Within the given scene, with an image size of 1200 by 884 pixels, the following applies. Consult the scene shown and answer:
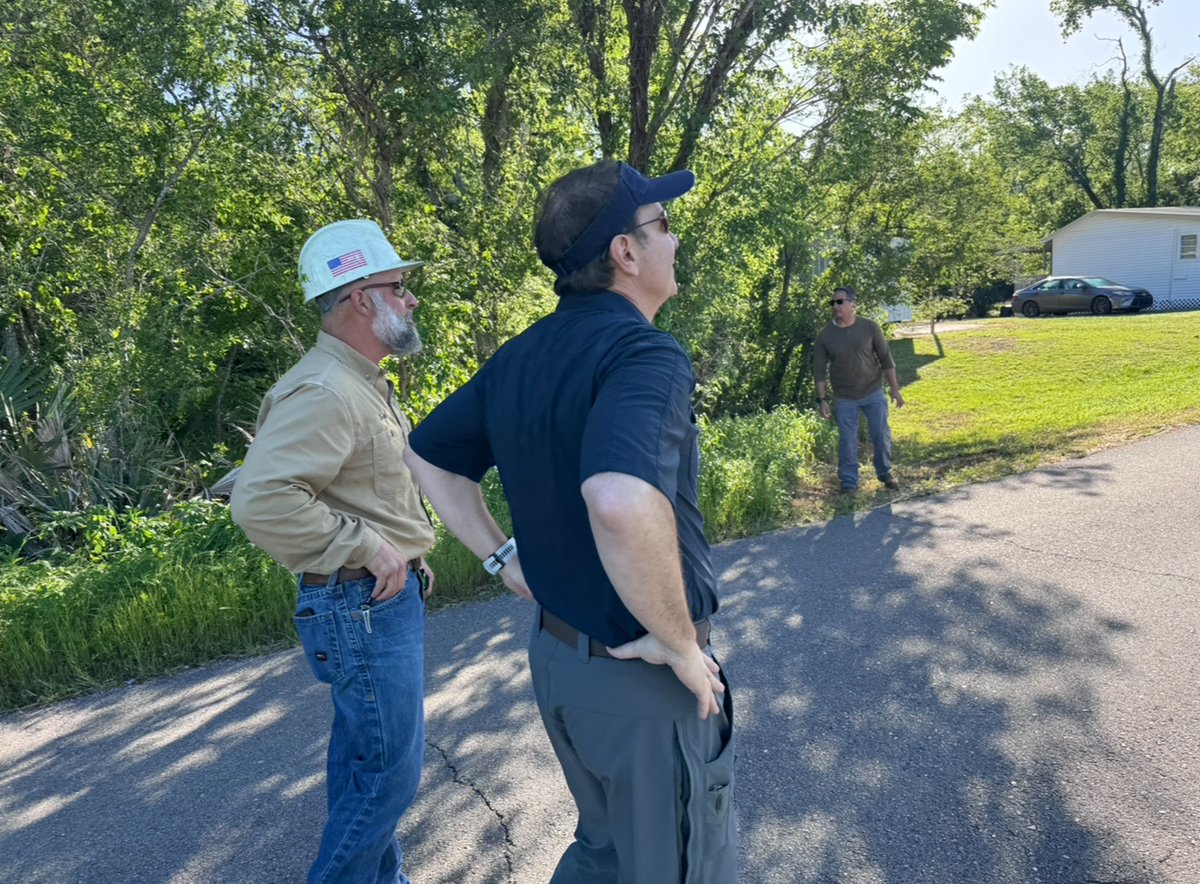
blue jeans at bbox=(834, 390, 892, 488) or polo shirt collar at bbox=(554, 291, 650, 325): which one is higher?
polo shirt collar at bbox=(554, 291, 650, 325)

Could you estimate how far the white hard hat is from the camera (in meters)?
2.52

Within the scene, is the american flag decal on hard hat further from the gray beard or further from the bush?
the bush

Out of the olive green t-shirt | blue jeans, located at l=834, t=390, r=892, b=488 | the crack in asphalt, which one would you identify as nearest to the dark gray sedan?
the olive green t-shirt

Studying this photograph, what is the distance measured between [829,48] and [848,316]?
9.19ft

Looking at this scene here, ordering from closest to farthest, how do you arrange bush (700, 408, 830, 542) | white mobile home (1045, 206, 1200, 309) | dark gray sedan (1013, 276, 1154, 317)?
1. bush (700, 408, 830, 542)
2. dark gray sedan (1013, 276, 1154, 317)
3. white mobile home (1045, 206, 1200, 309)

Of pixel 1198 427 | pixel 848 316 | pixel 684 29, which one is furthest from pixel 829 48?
pixel 1198 427

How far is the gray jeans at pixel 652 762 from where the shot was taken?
178cm

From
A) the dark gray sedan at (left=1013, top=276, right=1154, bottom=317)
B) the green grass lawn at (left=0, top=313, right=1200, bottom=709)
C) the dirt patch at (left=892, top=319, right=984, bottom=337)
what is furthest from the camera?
the dark gray sedan at (left=1013, top=276, right=1154, bottom=317)

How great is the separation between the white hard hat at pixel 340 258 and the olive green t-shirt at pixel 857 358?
21.2 ft

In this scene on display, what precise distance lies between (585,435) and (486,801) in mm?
2352

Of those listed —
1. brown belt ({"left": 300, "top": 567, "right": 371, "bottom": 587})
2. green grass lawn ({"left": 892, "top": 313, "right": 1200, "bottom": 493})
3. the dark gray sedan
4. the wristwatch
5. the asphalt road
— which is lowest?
the dark gray sedan

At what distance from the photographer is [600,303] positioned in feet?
5.96

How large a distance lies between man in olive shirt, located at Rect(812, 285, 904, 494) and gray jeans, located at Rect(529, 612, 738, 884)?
6.61m

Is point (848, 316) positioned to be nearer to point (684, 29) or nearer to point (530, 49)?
point (684, 29)
